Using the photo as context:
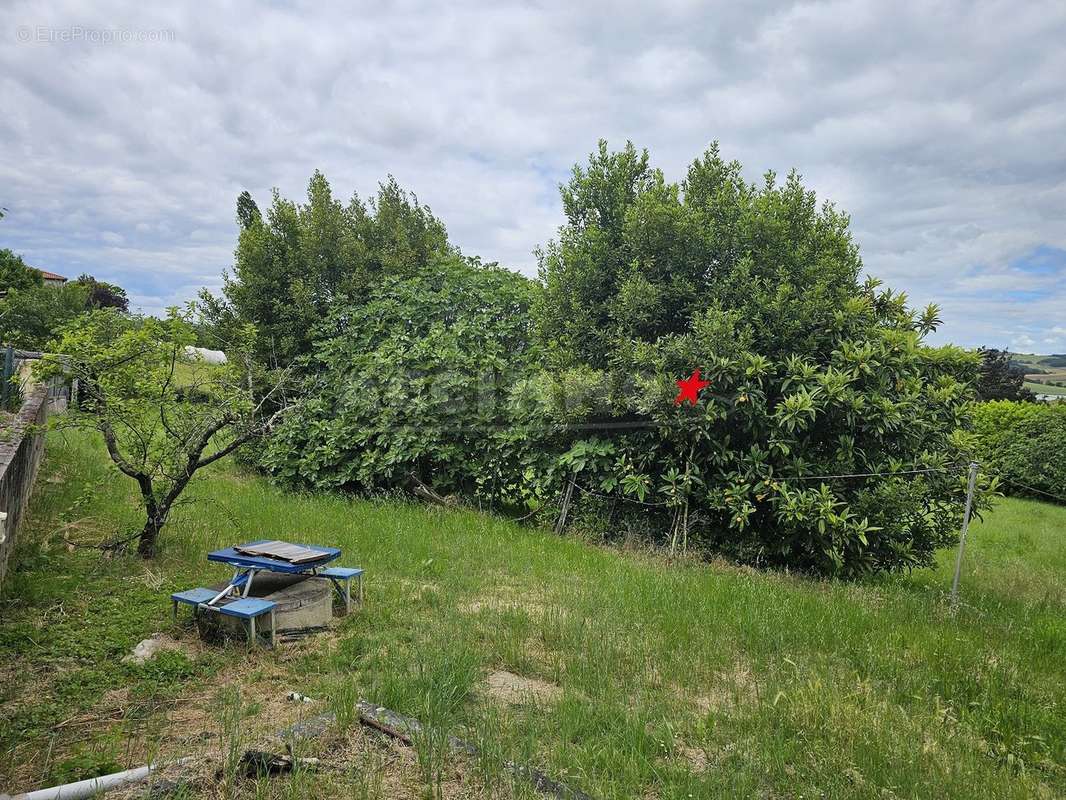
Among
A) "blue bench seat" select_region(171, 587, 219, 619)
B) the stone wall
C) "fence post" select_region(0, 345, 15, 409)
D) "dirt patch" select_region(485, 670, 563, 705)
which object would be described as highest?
"fence post" select_region(0, 345, 15, 409)

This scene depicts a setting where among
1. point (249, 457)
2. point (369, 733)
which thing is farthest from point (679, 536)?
point (249, 457)

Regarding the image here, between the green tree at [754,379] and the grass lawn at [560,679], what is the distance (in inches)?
43.6

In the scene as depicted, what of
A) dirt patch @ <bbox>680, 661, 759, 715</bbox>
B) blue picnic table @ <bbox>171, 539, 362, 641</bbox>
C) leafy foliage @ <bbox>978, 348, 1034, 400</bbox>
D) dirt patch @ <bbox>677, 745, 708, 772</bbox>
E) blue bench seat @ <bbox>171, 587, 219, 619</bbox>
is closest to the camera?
dirt patch @ <bbox>677, 745, 708, 772</bbox>

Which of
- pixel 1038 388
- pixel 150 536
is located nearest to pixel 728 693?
pixel 150 536

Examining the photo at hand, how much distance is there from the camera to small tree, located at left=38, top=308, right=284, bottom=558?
20.8ft

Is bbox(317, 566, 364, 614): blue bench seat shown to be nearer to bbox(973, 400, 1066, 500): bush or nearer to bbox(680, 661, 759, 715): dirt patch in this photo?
bbox(680, 661, 759, 715): dirt patch

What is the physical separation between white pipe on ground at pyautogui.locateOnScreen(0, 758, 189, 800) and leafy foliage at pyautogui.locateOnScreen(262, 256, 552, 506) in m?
7.04

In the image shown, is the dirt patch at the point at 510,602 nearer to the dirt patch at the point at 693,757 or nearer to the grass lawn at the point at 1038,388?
the dirt patch at the point at 693,757

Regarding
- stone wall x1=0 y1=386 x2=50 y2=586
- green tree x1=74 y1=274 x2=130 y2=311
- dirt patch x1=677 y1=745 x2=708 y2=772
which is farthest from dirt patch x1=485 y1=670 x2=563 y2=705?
green tree x1=74 y1=274 x2=130 y2=311

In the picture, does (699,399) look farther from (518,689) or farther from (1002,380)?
(1002,380)

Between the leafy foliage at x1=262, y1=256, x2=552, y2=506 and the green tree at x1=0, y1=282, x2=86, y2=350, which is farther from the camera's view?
the green tree at x1=0, y1=282, x2=86, y2=350

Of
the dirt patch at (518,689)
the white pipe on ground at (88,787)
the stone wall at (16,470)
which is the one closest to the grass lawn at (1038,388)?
the dirt patch at (518,689)

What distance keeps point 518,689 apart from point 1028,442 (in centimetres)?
2108

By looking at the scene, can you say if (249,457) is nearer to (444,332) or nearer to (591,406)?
(444,332)
